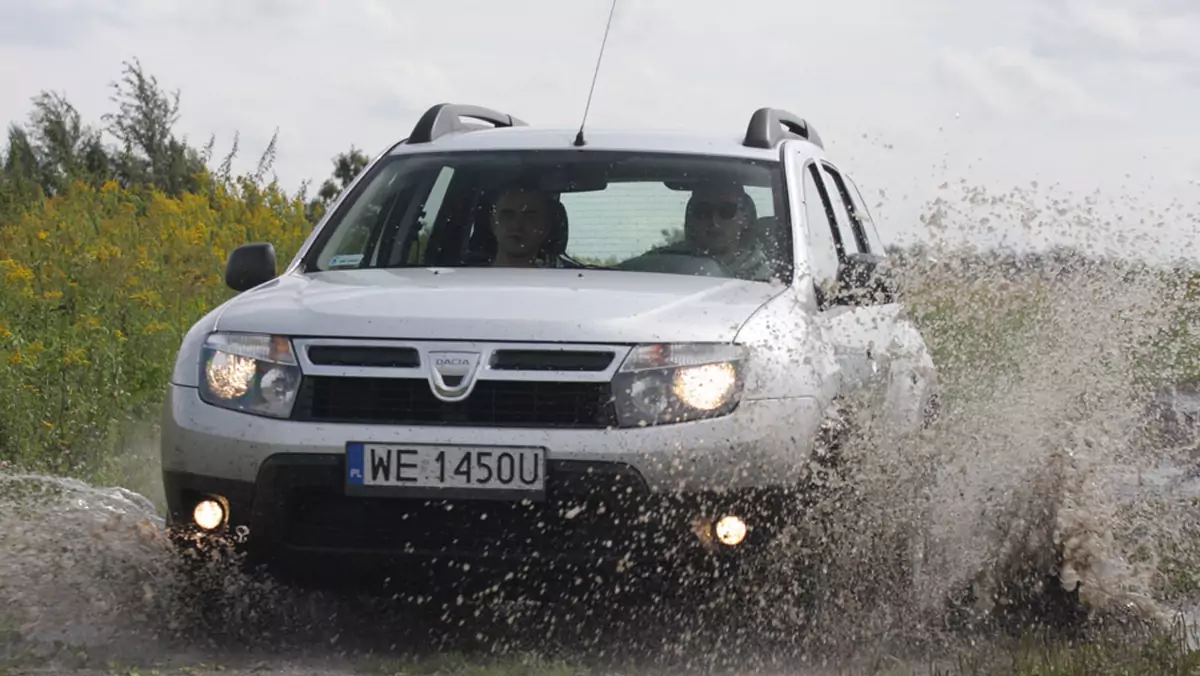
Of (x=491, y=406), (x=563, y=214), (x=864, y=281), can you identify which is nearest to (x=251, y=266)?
(x=563, y=214)

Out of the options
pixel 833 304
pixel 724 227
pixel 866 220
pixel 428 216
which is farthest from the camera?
pixel 866 220

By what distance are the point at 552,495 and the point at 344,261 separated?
6.05 feet

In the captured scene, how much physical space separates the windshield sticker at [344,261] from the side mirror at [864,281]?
1.69 meters

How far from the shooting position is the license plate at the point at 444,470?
4.89 metres

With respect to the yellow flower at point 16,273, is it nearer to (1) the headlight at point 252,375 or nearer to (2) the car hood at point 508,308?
(2) the car hood at point 508,308

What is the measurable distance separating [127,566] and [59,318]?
5407 millimetres

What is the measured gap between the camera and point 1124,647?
510 cm

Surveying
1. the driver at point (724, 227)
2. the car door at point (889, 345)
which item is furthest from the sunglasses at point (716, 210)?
the car door at point (889, 345)

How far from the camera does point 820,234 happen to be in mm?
6578

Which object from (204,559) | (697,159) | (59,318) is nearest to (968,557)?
(697,159)

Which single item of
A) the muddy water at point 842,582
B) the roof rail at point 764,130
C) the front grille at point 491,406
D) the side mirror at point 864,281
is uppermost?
the roof rail at point 764,130

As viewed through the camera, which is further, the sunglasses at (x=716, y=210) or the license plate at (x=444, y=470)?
the sunglasses at (x=716, y=210)

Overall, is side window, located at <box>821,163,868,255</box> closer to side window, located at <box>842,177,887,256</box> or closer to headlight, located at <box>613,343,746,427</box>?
side window, located at <box>842,177,887,256</box>

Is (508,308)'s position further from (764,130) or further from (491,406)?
(764,130)
